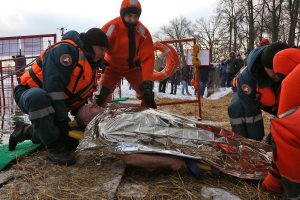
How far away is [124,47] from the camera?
16.7 ft

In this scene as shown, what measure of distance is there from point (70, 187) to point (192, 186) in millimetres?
939

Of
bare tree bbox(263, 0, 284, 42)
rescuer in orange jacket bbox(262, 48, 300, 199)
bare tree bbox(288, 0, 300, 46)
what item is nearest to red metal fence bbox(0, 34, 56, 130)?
rescuer in orange jacket bbox(262, 48, 300, 199)

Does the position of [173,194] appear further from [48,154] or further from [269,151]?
[48,154]

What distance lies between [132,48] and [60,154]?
7.22ft

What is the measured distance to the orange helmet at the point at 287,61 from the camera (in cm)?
294

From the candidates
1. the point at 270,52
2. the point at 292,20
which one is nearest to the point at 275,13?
the point at 292,20

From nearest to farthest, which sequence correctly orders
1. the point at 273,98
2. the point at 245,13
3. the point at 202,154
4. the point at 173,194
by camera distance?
1. the point at 173,194
2. the point at 202,154
3. the point at 273,98
4. the point at 245,13

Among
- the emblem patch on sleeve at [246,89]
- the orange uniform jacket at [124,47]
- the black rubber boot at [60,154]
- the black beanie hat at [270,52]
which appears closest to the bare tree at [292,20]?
the orange uniform jacket at [124,47]

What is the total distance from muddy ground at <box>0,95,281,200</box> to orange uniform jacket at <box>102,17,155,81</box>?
2.06m

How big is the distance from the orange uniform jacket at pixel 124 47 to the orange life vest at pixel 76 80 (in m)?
1.36

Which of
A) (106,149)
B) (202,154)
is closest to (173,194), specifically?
(202,154)

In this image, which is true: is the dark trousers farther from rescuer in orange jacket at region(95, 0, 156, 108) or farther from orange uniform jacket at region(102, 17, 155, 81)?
orange uniform jacket at region(102, 17, 155, 81)

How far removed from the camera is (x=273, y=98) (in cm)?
383

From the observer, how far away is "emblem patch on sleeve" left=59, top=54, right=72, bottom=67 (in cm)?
338
